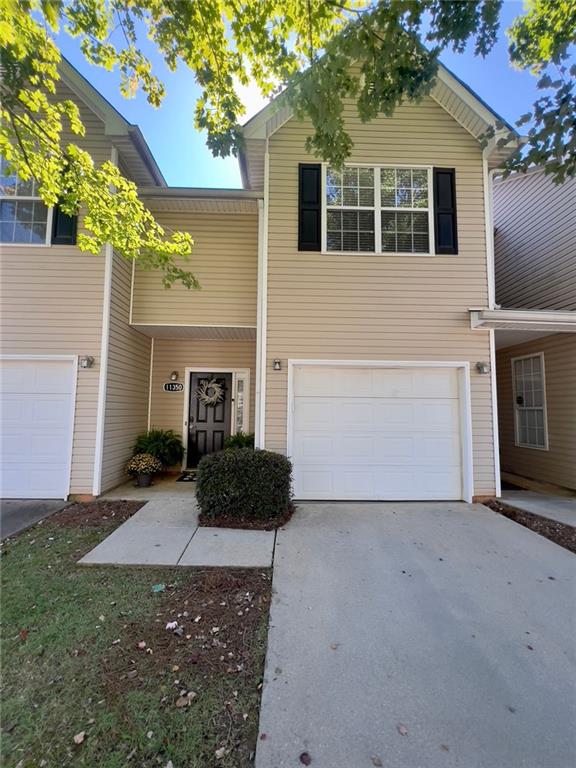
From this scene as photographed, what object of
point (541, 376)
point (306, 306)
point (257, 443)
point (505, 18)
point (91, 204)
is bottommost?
point (257, 443)

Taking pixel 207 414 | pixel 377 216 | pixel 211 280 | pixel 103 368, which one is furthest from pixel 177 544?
pixel 377 216

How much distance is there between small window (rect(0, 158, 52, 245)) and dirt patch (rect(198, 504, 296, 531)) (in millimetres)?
5441

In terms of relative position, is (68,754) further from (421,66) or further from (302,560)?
(421,66)

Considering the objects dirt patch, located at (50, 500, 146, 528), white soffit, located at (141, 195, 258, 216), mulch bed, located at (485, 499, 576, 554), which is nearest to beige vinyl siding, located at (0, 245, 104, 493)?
dirt patch, located at (50, 500, 146, 528)

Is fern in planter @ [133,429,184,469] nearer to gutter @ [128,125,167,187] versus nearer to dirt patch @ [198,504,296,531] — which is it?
dirt patch @ [198,504,296,531]

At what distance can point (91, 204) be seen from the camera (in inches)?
204

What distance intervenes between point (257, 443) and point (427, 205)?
5126 mm

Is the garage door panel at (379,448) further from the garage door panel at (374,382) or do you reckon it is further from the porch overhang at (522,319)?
the porch overhang at (522,319)

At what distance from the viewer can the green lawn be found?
1838 millimetres

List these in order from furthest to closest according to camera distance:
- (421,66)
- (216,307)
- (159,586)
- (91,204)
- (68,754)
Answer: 1. (216,307)
2. (91,204)
3. (159,586)
4. (421,66)
5. (68,754)

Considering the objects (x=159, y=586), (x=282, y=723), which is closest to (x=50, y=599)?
(x=159, y=586)

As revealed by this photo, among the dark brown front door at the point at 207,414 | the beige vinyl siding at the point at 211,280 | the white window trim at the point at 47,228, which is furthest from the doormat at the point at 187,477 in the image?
the white window trim at the point at 47,228

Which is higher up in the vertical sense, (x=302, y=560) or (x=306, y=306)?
(x=306, y=306)

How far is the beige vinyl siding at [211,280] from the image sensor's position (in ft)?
23.3
